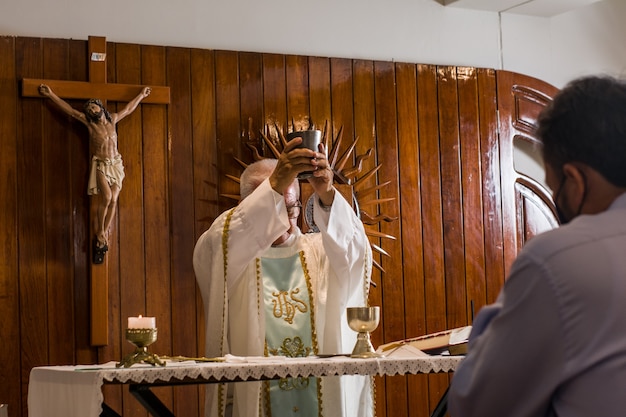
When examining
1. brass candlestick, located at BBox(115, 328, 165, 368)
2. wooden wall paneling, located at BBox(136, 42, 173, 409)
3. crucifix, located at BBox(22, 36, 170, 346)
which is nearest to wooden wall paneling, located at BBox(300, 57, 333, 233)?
wooden wall paneling, located at BBox(136, 42, 173, 409)

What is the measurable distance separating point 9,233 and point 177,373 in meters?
2.45

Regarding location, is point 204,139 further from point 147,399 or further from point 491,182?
point 147,399

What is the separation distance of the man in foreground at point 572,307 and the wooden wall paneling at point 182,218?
157 inches

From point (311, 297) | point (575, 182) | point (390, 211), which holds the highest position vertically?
point (390, 211)

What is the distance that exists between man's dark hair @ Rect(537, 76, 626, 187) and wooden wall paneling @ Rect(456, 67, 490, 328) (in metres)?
4.75

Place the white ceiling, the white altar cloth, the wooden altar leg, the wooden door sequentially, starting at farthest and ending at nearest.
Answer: the wooden door
the white ceiling
the wooden altar leg
the white altar cloth

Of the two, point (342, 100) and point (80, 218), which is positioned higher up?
point (342, 100)

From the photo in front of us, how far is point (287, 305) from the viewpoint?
4.61 metres

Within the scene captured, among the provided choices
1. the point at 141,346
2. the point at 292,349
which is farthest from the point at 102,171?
the point at 141,346

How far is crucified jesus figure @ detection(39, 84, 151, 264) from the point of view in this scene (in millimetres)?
5383

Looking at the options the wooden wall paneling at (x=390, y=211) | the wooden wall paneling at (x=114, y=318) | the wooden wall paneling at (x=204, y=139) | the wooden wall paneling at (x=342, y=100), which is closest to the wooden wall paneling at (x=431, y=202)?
the wooden wall paneling at (x=390, y=211)

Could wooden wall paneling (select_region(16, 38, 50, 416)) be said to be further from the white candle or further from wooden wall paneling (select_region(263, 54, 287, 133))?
the white candle

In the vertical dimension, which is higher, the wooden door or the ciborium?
the wooden door

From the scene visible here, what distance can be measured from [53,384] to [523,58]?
181 inches
